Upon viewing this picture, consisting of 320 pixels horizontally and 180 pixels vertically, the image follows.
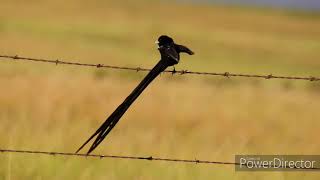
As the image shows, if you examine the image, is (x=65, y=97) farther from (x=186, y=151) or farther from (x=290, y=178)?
(x=290, y=178)

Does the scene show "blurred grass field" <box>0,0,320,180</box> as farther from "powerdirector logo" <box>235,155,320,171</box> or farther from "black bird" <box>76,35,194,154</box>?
"black bird" <box>76,35,194,154</box>

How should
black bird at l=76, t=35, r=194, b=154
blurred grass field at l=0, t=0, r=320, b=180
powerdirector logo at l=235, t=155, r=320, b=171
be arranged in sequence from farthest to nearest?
powerdirector logo at l=235, t=155, r=320, b=171 → blurred grass field at l=0, t=0, r=320, b=180 → black bird at l=76, t=35, r=194, b=154

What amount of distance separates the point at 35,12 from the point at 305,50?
15081 mm

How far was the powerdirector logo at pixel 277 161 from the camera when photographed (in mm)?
6777

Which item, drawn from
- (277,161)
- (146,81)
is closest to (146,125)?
(277,161)

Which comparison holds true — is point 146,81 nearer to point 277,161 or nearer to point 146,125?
point 277,161

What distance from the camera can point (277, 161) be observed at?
7.40 metres

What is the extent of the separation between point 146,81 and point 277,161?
3.10 metres

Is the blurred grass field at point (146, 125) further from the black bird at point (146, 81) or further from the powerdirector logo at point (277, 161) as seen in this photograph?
the black bird at point (146, 81)

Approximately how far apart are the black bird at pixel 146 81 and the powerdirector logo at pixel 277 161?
1.93 m

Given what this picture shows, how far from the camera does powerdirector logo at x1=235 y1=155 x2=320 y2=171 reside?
267 inches

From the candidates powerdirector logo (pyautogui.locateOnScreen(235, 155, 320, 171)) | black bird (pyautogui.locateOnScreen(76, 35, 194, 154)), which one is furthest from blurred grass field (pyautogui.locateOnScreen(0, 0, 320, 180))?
black bird (pyautogui.locateOnScreen(76, 35, 194, 154))

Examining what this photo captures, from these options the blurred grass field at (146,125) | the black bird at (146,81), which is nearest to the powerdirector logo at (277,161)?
the blurred grass field at (146,125)

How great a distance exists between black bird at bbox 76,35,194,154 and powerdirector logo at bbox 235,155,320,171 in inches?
75.8
